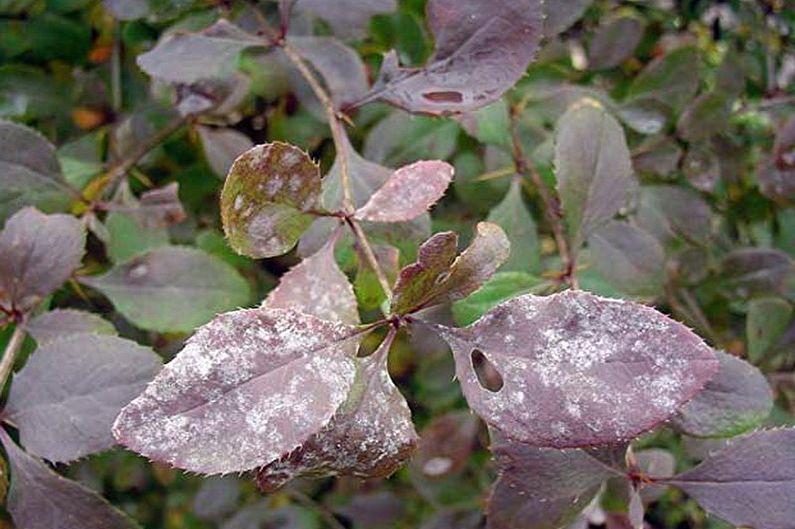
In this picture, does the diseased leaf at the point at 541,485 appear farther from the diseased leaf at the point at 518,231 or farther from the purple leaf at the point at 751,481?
the diseased leaf at the point at 518,231

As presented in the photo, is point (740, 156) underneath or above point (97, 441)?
underneath

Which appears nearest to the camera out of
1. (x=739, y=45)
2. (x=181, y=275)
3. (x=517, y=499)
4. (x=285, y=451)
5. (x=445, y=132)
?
(x=285, y=451)

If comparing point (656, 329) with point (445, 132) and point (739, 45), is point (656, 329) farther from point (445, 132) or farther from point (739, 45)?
point (739, 45)

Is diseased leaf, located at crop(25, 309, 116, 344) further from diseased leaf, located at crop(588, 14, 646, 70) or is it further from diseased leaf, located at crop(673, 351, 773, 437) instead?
diseased leaf, located at crop(588, 14, 646, 70)

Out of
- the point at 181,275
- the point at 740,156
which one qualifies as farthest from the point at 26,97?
the point at 740,156

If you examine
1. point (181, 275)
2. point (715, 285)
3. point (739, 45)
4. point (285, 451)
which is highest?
point (285, 451)

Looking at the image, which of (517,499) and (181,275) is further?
(181,275)

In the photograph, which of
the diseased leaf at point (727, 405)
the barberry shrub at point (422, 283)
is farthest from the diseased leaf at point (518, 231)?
the diseased leaf at point (727, 405)
